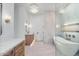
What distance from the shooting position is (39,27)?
1.84 m

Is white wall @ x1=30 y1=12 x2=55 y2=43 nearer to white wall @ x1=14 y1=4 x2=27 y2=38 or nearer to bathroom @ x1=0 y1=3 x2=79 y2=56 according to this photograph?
bathroom @ x1=0 y1=3 x2=79 y2=56

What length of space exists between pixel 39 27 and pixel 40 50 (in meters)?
0.33

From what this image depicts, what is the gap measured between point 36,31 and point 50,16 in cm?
30

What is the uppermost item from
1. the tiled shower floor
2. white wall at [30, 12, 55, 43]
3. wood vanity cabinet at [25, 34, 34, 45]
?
white wall at [30, 12, 55, 43]

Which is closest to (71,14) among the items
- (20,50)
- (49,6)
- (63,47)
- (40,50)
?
(49,6)

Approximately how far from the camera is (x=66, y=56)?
1.84m

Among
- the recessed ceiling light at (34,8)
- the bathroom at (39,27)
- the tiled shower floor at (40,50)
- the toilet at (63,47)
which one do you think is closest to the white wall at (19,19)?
the bathroom at (39,27)

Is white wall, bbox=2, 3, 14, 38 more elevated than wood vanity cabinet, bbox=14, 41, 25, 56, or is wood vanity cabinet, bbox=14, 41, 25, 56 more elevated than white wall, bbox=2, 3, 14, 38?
white wall, bbox=2, 3, 14, 38

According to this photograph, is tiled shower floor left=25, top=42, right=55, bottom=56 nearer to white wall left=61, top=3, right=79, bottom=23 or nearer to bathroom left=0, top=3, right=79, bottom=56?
bathroom left=0, top=3, right=79, bottom=56

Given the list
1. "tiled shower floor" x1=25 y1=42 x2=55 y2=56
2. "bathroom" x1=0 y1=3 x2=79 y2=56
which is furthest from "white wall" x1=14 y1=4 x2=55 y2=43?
"tiled shower floor" x1=25 y1=42 x2=55 y2=56

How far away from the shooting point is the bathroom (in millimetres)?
1822

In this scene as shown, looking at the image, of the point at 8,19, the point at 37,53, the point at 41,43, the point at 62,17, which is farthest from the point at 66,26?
the point at 8,19

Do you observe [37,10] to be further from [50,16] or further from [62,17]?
[62,17]

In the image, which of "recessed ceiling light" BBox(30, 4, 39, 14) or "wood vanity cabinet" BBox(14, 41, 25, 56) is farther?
"recessed ceiling light" BBox(30, 4, 39, 14)
